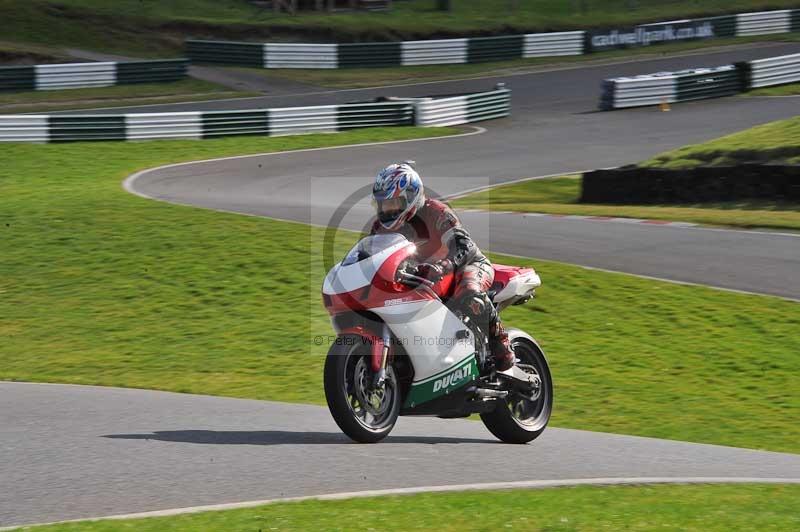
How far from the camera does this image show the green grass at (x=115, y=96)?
124 feet

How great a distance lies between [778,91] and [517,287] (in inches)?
1377

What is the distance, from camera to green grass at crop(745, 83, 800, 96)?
4047cm

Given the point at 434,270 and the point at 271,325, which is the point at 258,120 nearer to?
the point at 271,325

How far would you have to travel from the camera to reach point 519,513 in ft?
20.2

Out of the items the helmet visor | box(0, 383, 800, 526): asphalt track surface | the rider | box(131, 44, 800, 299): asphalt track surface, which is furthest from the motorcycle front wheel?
box(131, 44, 800, 299): asphalt track surface

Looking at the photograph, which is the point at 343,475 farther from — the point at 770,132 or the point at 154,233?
the point at 770,132

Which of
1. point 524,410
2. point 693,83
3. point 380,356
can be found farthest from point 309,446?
point 693,83

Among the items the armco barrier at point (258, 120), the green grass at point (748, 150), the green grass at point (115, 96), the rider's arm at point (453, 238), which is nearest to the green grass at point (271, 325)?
the rider's arm at point (453, 238)

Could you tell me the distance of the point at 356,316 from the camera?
7961 millimetres

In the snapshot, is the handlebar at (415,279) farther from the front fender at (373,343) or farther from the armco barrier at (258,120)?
the armco barrier at (258,120)

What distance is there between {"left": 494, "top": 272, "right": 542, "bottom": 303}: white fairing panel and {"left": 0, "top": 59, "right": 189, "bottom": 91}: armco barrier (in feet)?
113

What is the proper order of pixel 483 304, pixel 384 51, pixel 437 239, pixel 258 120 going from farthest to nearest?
pixel 384 51 → pixel 258 120 → pixel 483 304 → pixel 437 239

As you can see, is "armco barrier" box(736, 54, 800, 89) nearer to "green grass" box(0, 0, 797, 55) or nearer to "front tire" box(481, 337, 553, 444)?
"green grass" box(0, 0, 797, 55)

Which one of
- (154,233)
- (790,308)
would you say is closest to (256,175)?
(154,233)
